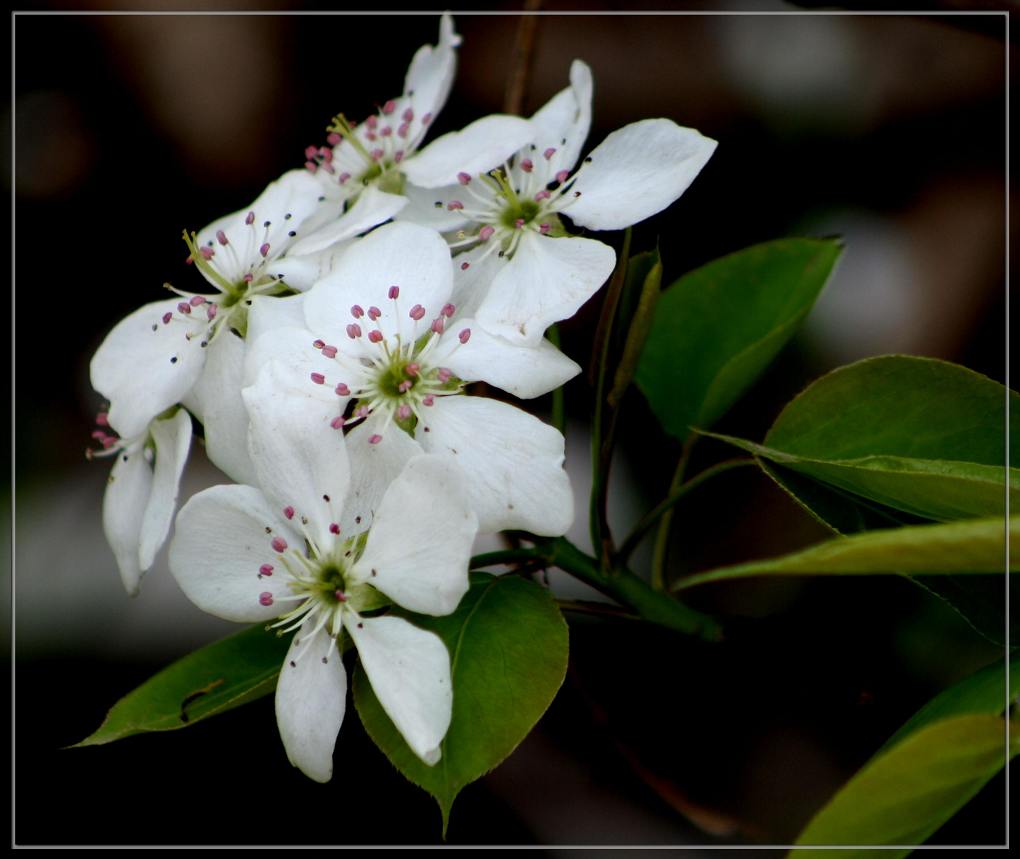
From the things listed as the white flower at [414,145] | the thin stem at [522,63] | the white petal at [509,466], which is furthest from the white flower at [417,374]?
the thin stem at [522,63]

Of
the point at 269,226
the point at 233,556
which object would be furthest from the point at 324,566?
the point at 269,226

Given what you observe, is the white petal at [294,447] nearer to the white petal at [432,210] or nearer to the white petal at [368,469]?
the white petal at [368,469]

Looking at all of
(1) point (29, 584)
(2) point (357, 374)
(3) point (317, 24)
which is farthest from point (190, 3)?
(2) point (357, 374)

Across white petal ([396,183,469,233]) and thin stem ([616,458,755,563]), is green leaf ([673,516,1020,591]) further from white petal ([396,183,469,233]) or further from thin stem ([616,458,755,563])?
white petal ([396,183,469,233])

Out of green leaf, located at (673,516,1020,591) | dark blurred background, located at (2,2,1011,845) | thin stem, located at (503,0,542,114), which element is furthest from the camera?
dark blurred background, located at (2,2,1011,845)

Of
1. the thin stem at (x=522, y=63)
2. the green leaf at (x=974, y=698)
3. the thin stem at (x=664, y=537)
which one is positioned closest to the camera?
the green leaf at (x=974, y=698)

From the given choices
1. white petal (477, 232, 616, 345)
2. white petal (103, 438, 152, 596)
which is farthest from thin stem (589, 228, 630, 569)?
white petal (103, 438, 152, 596)

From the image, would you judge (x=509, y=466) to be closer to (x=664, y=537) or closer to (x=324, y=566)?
(x=324, y=566)
